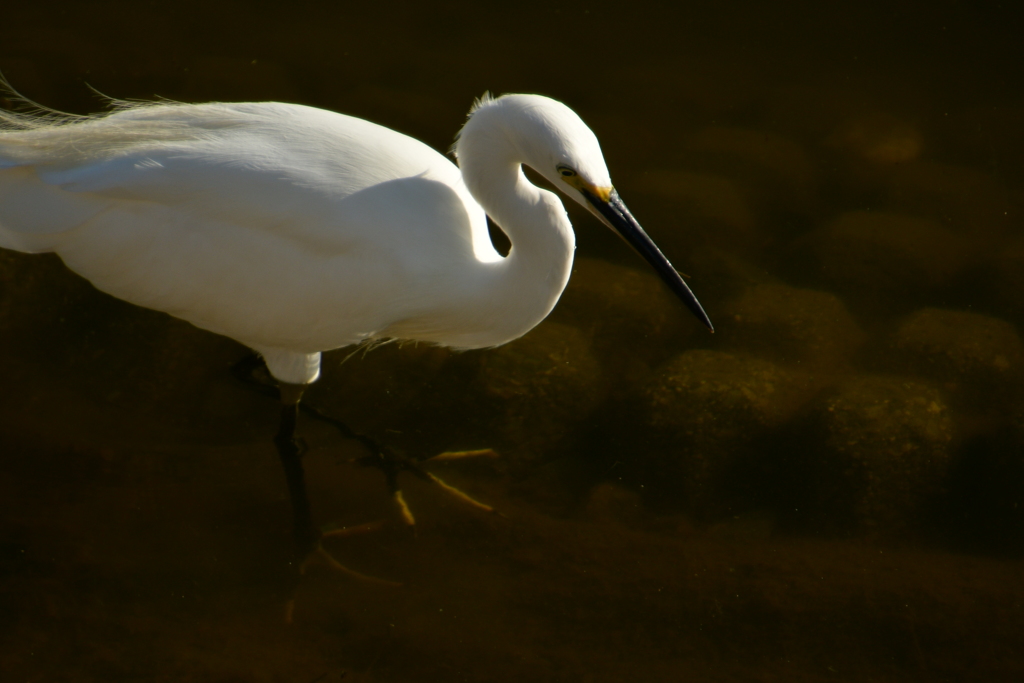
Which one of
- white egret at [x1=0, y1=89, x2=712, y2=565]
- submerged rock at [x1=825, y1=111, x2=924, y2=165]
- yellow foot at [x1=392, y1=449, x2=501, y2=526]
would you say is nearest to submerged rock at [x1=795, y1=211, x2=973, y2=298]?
submerged rock at [x1=825, y1=111, x2=924, y2=165]

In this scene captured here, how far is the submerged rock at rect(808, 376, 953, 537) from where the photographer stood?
8.49 ft

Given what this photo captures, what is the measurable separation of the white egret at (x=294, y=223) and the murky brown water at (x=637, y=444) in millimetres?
653

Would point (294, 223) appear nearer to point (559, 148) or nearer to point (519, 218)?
point (519, 218)

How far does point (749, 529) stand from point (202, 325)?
5.86ft

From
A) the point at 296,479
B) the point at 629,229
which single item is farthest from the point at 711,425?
the point at 296,479

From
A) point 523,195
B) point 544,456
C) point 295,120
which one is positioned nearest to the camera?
point 523,195

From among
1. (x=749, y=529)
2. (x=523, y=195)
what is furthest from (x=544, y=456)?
(x=523, y=195)

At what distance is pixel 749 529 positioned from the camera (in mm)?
2582

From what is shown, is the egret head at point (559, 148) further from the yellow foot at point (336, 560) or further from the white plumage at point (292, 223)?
the yellow foot at point (336, 560)

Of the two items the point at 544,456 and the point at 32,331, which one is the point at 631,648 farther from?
the point at 32,331

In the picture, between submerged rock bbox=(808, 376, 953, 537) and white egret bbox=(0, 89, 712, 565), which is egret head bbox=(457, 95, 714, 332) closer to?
white egret bbox=(0, 89, 712, 565)

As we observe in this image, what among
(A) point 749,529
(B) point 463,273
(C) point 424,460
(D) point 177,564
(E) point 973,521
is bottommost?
(D) point 177,564

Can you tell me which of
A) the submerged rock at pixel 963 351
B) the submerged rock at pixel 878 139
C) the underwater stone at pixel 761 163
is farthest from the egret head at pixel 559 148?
the submerged rock at pixel 878 139

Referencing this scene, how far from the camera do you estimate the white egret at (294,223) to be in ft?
6.84
